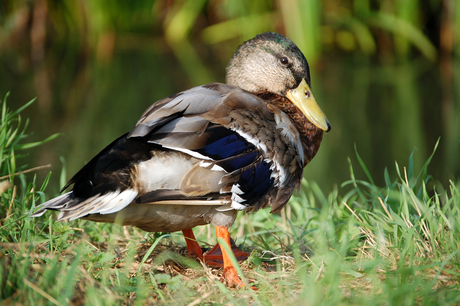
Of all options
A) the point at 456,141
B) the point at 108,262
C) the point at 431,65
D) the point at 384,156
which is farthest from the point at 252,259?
the point at 431,65

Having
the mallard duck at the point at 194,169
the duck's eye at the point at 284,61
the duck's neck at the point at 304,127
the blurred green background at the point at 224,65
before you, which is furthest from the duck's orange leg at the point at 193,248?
the blurred green background at the point at 224,65

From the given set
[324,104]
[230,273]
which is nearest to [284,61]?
[230,273]

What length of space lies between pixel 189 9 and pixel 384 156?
6.56 metres

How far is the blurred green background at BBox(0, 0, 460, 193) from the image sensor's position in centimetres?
605

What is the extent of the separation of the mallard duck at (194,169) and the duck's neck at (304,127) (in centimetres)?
17

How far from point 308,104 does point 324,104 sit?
490 centimetres

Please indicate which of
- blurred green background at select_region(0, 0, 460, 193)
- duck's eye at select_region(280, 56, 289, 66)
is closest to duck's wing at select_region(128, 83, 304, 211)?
duck's eye at select_region(280, 56, 289, 66)

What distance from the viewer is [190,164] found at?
7.13 ft

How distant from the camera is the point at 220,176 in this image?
2.18 metres

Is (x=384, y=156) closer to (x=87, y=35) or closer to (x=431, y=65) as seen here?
(x=431, y=65)

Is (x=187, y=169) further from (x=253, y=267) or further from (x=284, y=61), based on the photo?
(x=284, y=61)

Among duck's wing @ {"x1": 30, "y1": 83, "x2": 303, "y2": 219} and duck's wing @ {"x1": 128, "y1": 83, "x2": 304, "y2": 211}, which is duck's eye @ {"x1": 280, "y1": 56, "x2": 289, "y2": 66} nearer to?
duck's wing @ {"x1": 128, "y1": 83, "x2": 304, "y2": 211}

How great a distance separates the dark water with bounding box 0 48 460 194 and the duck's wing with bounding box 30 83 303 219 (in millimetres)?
1691

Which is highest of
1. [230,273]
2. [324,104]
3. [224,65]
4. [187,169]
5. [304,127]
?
[187,169]
